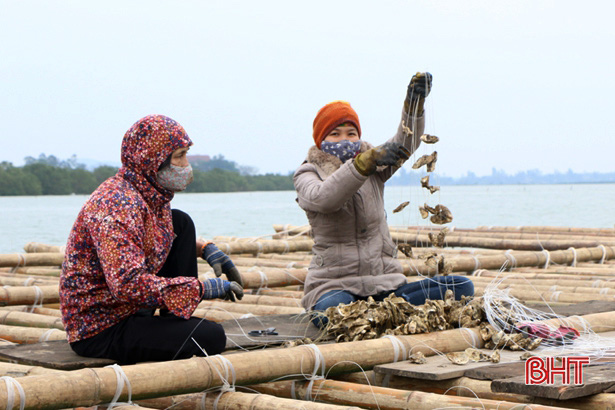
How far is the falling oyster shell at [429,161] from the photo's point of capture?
353 cm

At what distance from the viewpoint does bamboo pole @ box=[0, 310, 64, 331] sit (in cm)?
430

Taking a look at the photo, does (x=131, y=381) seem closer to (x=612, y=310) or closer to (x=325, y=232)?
(x=325, y=232)

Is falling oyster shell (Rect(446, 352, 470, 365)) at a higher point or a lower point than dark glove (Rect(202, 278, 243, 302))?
lower

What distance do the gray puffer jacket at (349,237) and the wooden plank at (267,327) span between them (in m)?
0.14

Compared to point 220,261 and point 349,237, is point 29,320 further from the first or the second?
point 349,237

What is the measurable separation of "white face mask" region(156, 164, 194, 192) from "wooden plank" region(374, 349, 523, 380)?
1002 mm

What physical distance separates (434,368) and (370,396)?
34 centimetres

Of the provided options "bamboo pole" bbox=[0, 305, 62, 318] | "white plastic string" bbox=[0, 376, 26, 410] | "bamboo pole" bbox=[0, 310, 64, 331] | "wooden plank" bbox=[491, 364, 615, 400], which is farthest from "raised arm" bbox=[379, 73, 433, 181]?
"bamboo pole" bbox=[0, 305, 62, 318]

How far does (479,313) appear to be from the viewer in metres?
3.59

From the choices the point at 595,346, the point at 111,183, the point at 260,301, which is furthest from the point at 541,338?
the point at 260,301

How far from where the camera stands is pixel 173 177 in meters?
3.17

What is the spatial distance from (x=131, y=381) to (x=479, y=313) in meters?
1.62

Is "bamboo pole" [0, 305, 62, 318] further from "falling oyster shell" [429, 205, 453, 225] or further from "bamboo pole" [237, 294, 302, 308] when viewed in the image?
"falling oyster shell" [429, 205, 453, 225]

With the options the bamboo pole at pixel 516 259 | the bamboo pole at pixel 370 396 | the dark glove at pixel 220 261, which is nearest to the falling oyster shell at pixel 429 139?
the dark glove at pixel 220 261
